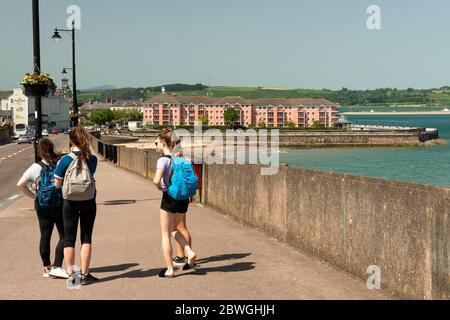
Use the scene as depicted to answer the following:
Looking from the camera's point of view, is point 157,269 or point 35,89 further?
point 35,89

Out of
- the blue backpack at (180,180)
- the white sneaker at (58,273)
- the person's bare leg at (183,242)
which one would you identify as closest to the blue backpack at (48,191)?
the white sneaker at (58,273)

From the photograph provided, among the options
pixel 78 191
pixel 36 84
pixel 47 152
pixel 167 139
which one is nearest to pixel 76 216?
pixel 78 191

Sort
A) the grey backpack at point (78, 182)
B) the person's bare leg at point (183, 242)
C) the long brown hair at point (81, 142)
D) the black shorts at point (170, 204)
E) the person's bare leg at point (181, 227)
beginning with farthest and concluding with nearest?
the person's bare leg at point (183, 242) → the person's bare leg at point (181, 227) → the black shorts at point (170, 204) → the long brown hair at point (81, 142) → the grey backpack at point (78, 182)

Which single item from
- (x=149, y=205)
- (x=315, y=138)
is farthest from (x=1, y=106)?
(x=149, y=205)

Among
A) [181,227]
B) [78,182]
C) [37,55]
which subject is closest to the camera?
[78,182]

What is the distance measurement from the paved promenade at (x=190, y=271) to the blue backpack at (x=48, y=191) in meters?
0.88

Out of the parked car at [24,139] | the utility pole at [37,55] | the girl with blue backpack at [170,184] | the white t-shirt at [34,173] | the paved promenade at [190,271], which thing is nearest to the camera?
the paved promenade at [190,271]

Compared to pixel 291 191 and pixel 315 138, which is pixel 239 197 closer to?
pixel 291 191

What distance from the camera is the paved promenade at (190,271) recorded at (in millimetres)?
6449

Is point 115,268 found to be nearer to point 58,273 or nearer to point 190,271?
point 58,273

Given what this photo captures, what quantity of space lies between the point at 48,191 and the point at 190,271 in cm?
192

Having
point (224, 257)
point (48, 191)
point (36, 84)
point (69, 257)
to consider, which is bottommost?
point (224, 257)

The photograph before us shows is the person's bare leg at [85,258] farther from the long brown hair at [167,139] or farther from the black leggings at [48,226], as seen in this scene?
the long brown hair at [167,139]

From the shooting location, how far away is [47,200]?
23.8 feet
